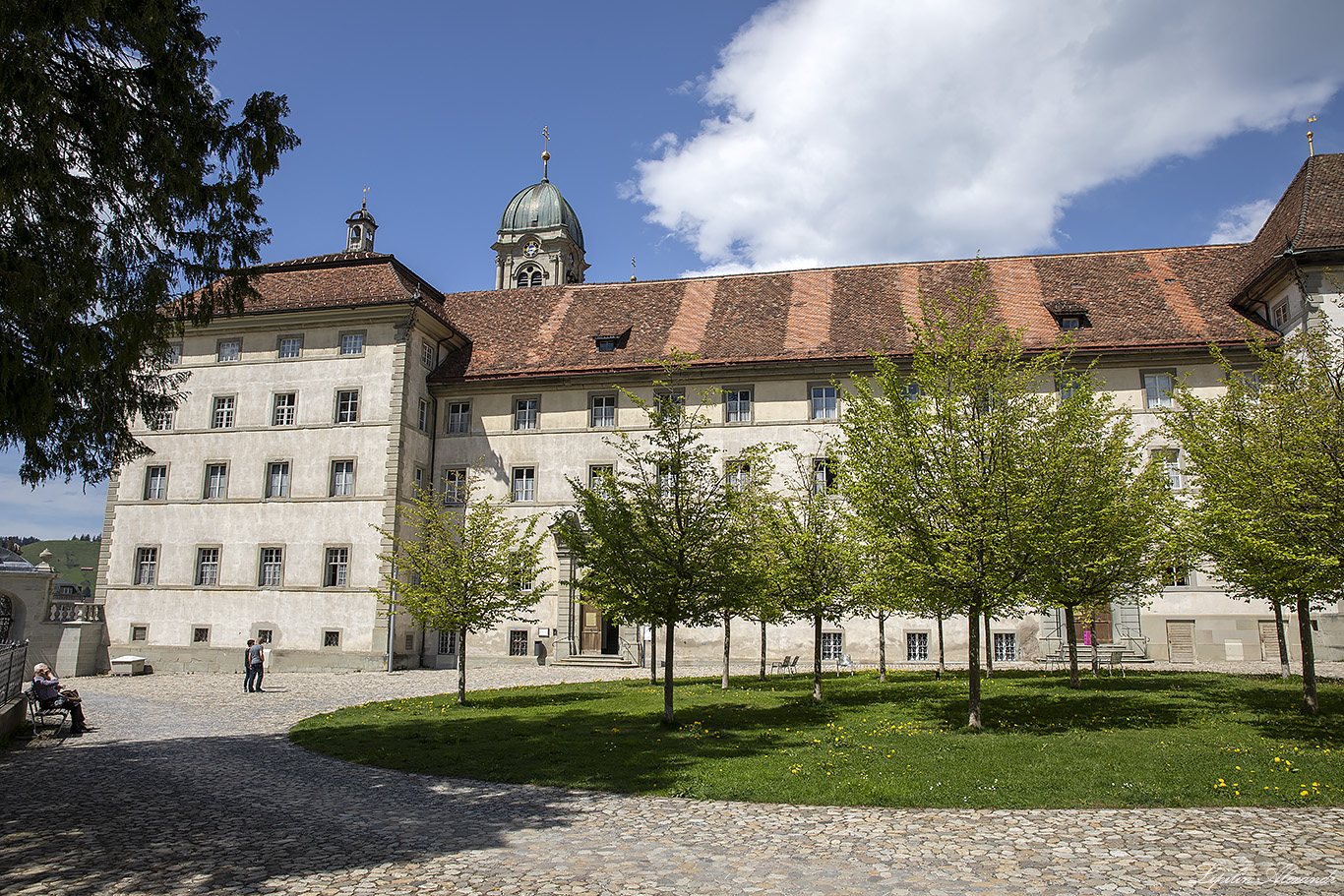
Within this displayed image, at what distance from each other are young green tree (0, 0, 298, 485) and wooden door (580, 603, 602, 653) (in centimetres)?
2169

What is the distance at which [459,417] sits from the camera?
111 ft

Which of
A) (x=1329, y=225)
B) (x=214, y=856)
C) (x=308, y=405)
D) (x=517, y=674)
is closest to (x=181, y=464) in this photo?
(x=308, y=405)

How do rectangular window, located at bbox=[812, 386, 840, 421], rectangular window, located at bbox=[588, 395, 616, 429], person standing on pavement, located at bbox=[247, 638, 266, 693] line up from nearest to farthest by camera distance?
person standing on pavement, located at bbox=[247, 638, 266, 693] → rectangular window, located at bbox=[812, 386, 840, 421] → rectangular window, located at bbox=[588, 395, 616, 429]

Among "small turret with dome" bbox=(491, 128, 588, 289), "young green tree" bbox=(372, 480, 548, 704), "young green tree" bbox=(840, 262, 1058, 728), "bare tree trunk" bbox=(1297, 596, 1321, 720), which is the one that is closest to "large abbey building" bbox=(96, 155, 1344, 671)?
"young green tree" bbox=(372, 480, 548, 704)

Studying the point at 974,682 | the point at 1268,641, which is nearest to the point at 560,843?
the point at 974,682

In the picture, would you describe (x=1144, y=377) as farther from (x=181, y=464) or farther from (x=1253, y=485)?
(x=181, y=464)

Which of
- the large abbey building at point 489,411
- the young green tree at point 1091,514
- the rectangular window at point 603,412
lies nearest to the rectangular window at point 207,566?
the large abbey building at point 489,411

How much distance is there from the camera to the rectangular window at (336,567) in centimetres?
3112

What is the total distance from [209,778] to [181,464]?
25278 millimetres

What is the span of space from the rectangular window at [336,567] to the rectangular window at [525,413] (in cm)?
750

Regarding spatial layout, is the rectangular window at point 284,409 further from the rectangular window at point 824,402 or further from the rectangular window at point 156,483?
the rectangular window at point 824,402

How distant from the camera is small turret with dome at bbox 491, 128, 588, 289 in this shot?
7050 cm

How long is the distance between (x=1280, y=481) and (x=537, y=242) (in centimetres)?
6287

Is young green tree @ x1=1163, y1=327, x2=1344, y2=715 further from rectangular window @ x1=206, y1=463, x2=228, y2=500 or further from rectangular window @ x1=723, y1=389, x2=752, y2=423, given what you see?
rectangular window @ x1=206, y1=463, x2=228, y2=500
